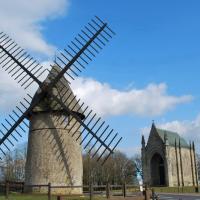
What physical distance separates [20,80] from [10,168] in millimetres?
46591

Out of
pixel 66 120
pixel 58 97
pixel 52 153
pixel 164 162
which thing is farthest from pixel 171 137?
pixel 52 153

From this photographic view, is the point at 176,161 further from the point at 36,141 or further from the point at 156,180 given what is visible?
the point at 36,141

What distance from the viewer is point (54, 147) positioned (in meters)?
22.0

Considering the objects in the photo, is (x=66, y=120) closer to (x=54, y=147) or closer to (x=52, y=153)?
(x=54, y=147)

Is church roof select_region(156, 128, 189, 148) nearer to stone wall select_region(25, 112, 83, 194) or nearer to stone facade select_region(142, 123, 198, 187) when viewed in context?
stone facade select_region(142, 123, 198, 187)

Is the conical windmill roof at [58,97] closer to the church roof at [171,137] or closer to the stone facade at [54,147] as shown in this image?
the stone facade at [54,147]

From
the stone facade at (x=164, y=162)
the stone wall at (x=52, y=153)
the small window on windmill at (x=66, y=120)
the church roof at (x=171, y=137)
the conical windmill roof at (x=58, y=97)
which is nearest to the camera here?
the stone wall at (x=52, y=153)

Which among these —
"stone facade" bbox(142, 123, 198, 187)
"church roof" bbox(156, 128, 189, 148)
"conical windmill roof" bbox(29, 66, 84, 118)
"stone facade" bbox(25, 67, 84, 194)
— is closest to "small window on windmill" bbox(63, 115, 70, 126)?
"stone facade" bbox(25, 67, 84, 194)

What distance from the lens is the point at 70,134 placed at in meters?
22.8

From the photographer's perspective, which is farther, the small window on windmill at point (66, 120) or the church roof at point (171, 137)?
the church roof at point (171, 137)

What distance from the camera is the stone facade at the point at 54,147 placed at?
22.0 m

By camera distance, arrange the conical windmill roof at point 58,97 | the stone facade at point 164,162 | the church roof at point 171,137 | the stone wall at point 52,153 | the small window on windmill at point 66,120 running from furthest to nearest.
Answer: the church roof at point 171,137 < the stone facade at point 164,162 < the small window on windmill at point 66,120 < the conical windmill roof at point 58,97 < the stone wall at point 52,153

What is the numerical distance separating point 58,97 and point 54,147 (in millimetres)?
2784

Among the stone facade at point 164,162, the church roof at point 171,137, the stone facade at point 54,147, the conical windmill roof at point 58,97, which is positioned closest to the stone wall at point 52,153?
the stone facade at point 54,147
